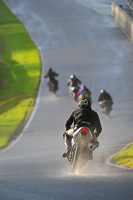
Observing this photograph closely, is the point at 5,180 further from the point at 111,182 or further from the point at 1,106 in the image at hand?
the point at 1,106

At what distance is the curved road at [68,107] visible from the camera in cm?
957

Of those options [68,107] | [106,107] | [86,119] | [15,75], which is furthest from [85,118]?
[15,75]

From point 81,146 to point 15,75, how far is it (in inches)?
1319

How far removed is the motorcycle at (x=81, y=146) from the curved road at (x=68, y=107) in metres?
0.41

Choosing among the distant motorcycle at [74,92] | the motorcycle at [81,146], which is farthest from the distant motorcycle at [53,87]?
the motorcycle at [81,146]

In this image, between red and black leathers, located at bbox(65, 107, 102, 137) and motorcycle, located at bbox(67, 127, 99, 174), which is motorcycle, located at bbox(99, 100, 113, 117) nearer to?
red and black leathers, located at bbox(65, 107, 102, 137)

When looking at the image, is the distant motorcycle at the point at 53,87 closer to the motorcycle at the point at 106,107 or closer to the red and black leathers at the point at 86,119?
the motorcycle at the point at 106,107

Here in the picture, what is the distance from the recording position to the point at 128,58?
45.0 m

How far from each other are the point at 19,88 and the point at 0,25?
24.3 meters

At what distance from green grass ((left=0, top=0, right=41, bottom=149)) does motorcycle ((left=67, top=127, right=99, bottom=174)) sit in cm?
1083

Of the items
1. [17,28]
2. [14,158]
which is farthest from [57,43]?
[14,158]

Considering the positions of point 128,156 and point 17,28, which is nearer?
point 128,156

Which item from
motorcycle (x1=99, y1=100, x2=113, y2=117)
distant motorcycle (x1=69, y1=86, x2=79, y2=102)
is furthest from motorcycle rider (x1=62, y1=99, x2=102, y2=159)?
distant motorcycle (x1=69, y1=86, x2=79, y2=102)

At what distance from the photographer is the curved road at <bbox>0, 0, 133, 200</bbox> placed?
957 cm
